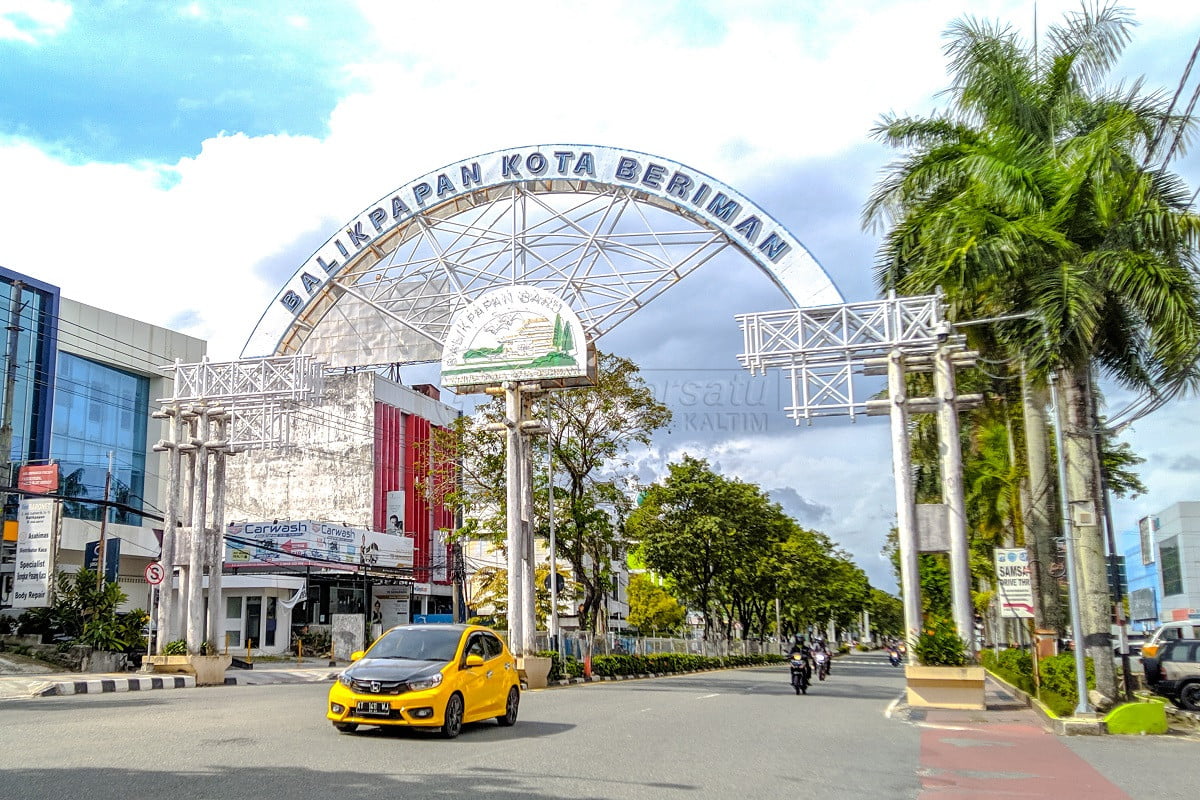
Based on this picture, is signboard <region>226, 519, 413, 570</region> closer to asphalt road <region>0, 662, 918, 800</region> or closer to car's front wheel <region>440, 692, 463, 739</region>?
asphalt road <region>0, 662, 918, 800</region>

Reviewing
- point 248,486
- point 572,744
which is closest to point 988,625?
point 248,486

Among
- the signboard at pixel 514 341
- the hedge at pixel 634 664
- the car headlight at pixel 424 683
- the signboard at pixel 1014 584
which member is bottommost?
the hedge at pixel 634 664

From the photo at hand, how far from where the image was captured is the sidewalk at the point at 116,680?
2050 centimetres

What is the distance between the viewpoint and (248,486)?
61844mm

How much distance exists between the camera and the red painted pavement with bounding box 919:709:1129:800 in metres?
9.76

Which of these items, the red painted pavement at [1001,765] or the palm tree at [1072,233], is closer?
the red painted pavement at [1001,765]

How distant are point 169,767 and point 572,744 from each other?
4.55m

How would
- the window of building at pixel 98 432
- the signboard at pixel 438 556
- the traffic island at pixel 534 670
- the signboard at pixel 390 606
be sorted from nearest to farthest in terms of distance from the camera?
the traffic island at pixel 534 670
the window of building at pixel 98 432
the signboard at pixel 390 606
the signboard at pixel 438 556

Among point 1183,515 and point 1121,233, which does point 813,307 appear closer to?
point 1121,233

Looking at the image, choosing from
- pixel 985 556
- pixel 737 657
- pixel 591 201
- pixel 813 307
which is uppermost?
pixel 591 201

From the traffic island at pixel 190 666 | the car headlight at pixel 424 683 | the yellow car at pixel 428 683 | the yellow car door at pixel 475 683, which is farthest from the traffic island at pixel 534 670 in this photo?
the car headlight at pixel 424 683

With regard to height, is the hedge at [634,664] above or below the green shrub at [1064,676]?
below

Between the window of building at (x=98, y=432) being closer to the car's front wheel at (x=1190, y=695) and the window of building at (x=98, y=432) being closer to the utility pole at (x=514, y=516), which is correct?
the utility pole at (x=514, y=516)

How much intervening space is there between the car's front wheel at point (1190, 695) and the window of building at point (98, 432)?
128 ft
